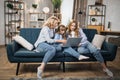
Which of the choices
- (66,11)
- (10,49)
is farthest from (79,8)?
(10,49)

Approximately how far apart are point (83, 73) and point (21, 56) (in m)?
1.32

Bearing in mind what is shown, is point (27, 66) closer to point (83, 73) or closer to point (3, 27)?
point (83, 73)

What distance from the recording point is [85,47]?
15.9 feet

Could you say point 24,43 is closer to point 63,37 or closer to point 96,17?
point 63,37

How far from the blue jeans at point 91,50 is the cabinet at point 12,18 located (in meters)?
3.93

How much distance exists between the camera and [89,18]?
8312 millimetres

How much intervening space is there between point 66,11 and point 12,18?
1.99m

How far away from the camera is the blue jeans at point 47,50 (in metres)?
4.42

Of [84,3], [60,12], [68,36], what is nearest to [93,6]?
[84,3]

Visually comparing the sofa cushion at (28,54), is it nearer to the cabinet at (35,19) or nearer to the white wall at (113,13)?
the cabinet at (35,19)

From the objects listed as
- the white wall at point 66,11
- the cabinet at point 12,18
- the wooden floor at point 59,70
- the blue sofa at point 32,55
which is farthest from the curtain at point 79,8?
the blue sofa at point 32,55

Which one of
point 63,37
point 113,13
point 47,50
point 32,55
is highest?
point 113,13

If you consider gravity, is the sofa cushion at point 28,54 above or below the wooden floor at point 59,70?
above

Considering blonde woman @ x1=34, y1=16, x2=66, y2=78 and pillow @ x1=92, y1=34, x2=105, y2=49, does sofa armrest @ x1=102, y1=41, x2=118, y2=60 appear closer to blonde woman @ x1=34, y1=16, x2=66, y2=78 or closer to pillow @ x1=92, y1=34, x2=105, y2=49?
pillow @ x1=92, y1=34, x2=105, y2=49
